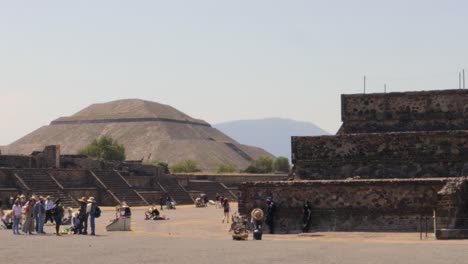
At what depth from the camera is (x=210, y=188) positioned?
265 ft

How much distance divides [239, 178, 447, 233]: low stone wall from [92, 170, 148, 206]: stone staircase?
3360 cm

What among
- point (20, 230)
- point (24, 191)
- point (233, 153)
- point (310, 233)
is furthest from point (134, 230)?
point (233, 153)

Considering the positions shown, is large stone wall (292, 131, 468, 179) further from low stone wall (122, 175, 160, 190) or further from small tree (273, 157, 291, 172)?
small tree (273, 157, 291, 172)

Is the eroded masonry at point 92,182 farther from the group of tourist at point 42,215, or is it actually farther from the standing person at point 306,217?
the standing person at point 306,217

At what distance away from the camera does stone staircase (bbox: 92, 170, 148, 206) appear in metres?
62.3

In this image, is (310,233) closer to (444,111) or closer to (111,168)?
(444,111)

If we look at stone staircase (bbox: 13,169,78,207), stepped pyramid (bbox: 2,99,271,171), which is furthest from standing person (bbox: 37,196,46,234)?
stepped pyramid (bbox: 2,99,271,171)

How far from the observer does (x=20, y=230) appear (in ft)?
101


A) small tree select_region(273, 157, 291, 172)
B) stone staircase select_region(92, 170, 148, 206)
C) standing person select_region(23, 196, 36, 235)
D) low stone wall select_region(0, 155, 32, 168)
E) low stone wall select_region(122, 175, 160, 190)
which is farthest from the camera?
small tree select_region(273, 157, 291, 172)

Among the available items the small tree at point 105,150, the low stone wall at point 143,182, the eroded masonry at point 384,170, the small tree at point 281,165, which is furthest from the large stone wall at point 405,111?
the small tree at point 281,165

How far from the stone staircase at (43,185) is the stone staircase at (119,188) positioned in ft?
18.1

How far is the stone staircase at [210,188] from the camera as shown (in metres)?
78.4

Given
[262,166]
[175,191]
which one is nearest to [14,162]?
[175,191]

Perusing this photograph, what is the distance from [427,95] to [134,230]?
41.9 feet
